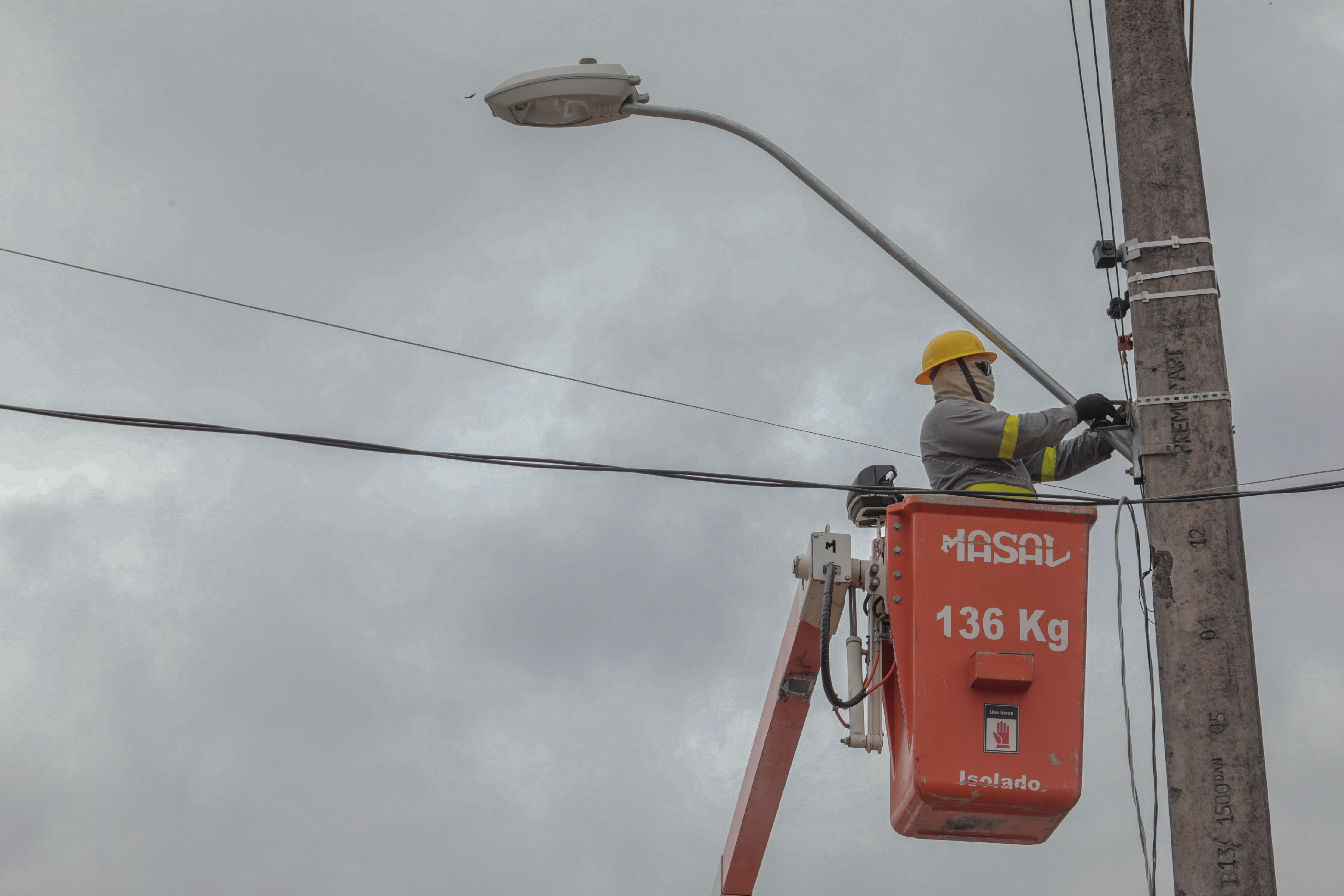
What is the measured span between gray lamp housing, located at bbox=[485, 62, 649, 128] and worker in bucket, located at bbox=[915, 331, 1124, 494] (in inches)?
81.3

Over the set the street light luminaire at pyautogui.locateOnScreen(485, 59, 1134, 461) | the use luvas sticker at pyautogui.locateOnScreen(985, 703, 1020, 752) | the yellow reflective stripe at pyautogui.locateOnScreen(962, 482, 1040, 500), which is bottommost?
the use luvas sticker at pyautogui.locateOnScreen(985, 703, 1020, 752)

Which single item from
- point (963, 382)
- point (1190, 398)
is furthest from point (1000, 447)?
point (1190, 398)

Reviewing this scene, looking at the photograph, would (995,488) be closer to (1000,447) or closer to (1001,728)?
(1000,447)

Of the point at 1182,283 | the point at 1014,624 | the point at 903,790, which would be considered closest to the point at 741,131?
the point at 1182,283

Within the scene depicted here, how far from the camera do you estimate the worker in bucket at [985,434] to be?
591 centimetres

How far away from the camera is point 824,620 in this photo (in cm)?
596

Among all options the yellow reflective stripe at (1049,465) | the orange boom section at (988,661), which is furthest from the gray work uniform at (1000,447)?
the orange boom section at (988,661)

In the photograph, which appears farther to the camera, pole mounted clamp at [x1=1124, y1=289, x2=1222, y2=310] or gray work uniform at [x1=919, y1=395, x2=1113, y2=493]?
gray work uniform at [x1=919, y1=395, x2=1113, y2=493]

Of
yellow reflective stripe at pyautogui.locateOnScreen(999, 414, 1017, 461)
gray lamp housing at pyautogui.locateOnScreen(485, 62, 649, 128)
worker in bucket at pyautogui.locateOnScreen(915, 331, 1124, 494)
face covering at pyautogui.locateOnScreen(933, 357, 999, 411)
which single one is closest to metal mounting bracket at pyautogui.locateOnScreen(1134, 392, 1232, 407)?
worker in bucket at pyautogui.locateOnScreen(915, 331, 1124, 494)

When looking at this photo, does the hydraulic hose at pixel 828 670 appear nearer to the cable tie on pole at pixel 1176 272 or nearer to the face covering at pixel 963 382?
the face covering at pixel 963 382

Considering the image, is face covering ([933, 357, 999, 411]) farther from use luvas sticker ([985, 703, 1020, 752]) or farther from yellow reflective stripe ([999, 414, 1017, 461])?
use luvas sticker ([985, 703, 1020, 752])

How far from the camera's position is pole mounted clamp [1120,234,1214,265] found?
207 inches

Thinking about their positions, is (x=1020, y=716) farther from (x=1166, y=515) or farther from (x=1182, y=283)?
(x=1182, y=283)

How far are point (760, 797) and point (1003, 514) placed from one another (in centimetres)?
330
